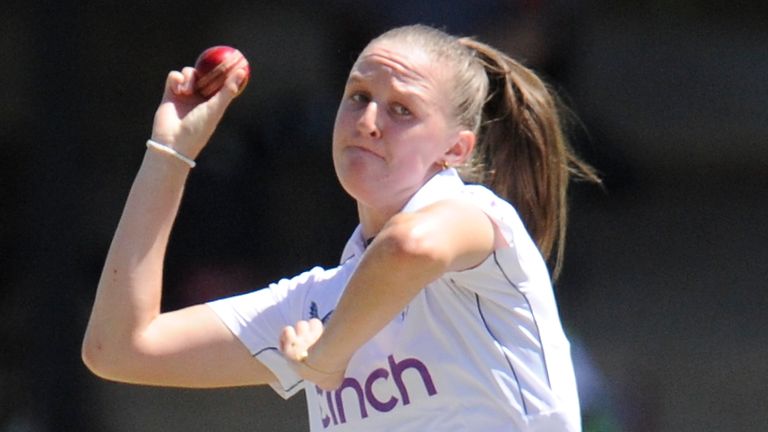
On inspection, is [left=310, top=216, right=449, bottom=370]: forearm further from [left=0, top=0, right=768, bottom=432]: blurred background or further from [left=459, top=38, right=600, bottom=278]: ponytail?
[left=0, top=0, right=768, bottom=432]: blurred background

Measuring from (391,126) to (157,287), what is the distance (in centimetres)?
48

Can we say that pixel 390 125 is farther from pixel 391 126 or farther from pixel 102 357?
pixel 102 357

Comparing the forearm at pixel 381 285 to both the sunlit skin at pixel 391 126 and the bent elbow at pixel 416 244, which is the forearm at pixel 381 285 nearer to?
the bent elbow at pixel 416 244

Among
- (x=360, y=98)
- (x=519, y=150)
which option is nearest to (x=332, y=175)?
(x=519, y=150)

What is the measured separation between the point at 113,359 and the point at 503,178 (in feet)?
2.41

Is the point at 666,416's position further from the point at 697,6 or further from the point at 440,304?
the point at 440,304

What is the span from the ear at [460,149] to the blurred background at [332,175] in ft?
5.08

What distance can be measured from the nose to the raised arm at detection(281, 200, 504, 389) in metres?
0.18

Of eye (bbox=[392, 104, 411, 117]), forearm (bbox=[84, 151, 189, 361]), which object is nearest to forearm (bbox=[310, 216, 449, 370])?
eye (bbox=[392, 104, 411, 117])

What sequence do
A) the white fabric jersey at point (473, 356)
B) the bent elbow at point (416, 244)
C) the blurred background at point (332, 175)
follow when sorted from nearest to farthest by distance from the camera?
the bent elbow at point (416, 244), the white fabric jersey at point (473, 356), the blurred background at point (332, 175)

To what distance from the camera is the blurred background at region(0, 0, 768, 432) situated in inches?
150

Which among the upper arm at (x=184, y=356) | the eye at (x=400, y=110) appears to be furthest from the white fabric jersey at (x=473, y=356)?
the upper arm at (x=184, y=356)

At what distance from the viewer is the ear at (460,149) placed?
2.27 m

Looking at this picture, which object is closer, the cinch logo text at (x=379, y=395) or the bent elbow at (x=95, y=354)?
the cinch logo text at (x=379, y=395)
